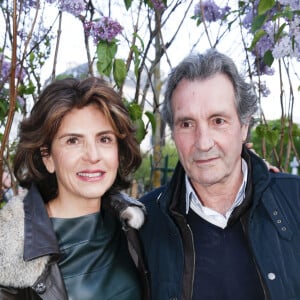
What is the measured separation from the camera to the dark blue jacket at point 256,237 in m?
2.03

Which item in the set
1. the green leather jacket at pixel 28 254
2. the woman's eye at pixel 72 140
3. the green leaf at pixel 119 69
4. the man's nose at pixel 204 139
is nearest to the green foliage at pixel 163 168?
the green leaf at pixel 119 69

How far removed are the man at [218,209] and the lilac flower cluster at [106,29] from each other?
1.12 feet

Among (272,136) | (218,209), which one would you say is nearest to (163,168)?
(272,136)

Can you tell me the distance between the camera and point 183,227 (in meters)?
2.20

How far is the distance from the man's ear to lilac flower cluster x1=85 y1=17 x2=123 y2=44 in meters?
0.64

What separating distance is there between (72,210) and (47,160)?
24 cm

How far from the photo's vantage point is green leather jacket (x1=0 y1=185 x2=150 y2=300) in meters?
1.84

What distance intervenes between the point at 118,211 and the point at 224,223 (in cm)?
47

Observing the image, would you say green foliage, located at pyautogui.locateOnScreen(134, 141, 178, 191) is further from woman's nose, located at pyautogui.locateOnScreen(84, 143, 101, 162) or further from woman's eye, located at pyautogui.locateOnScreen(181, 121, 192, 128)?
woman's nose, located at pyautogui.locateOnScreen(84, 143, 101, 162)

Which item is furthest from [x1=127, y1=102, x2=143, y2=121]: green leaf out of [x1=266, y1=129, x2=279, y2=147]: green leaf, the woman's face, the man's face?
[x1=266, y1=129, x2=279, y2=147]: green leaf

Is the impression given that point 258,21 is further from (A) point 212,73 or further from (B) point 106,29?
(B) point 106,29

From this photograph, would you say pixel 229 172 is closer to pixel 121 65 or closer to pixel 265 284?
pixel 265 284

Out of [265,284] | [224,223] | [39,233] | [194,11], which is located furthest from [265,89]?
[39,233]

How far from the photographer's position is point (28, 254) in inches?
73.7
